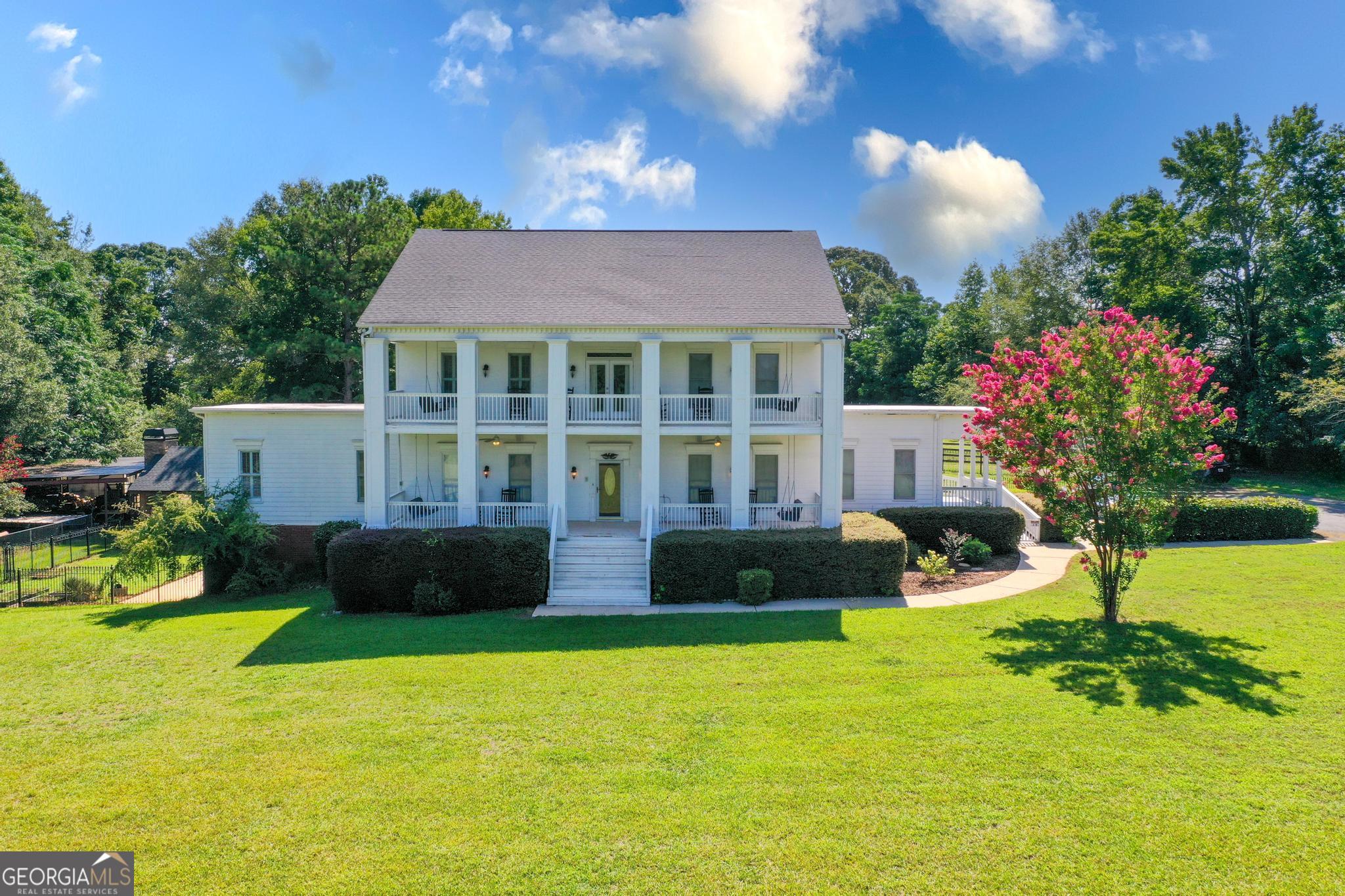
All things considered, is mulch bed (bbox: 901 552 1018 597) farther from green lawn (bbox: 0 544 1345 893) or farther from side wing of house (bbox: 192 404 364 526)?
side wing of house (bbox: 192 404 364 526)

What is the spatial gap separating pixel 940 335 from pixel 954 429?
97.7 feet

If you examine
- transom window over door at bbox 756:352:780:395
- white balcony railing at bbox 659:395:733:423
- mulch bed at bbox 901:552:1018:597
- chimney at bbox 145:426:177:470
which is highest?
transom window over door at bbox 756:352:780:395

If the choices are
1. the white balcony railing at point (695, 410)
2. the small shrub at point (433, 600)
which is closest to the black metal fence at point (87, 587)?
the small shrub at point (433, 600)

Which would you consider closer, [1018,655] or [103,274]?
[1018,655]

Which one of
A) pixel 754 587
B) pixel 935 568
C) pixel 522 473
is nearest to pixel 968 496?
pixel 935 568

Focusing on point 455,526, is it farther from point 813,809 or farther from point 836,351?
point 813,809

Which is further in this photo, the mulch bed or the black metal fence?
the black metal fence

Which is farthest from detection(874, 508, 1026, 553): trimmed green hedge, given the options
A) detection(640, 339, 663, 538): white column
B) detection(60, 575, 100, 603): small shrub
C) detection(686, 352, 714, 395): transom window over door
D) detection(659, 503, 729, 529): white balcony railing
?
detection(60, 575, 100, 603): small shrub

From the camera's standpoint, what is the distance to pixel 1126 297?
40.1 metres

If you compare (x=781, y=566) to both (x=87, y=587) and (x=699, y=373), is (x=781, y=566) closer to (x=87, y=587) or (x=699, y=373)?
(x=699, y=373)

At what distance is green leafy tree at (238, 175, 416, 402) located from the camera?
34.1m

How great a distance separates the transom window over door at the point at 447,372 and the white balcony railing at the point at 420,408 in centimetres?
93

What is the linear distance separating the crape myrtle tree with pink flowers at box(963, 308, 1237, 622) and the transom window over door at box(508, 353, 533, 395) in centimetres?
1258

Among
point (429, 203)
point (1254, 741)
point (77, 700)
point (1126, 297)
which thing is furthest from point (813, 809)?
point (429, 203)
